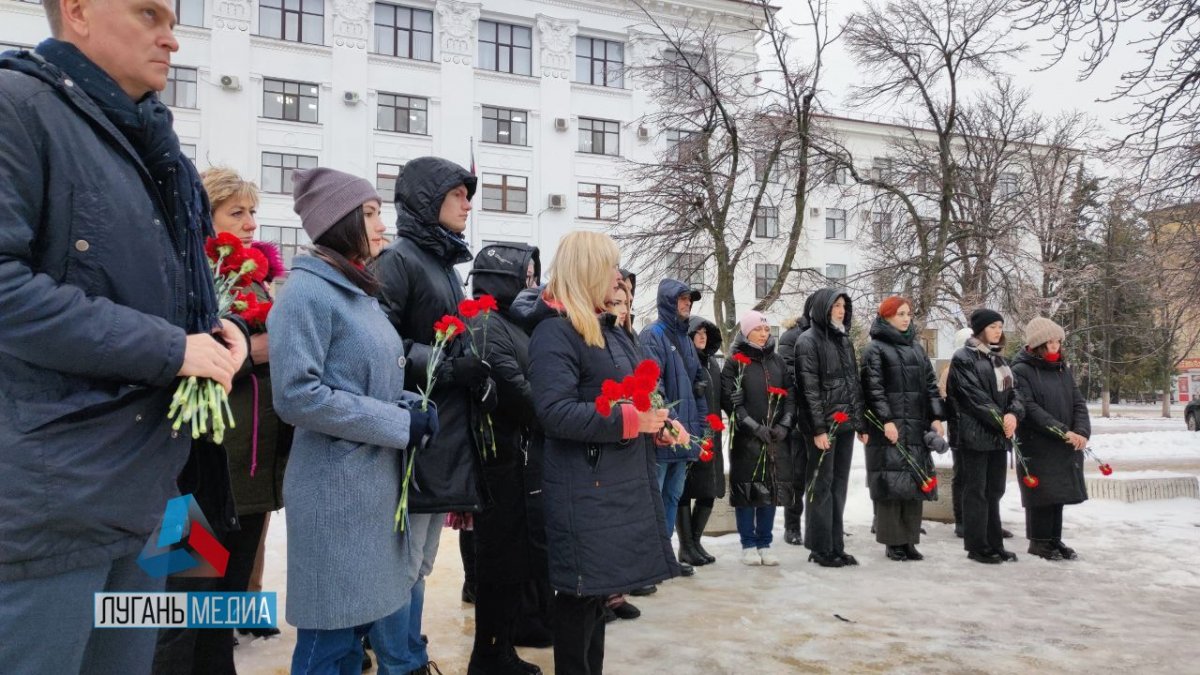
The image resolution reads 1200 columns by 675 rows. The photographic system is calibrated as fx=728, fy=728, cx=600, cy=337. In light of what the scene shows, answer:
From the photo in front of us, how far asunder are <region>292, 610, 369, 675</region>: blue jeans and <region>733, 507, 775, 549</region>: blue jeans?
4.34 meters

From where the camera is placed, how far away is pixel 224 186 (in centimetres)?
352

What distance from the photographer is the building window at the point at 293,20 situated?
25891 millimetres

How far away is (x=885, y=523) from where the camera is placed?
6344 mm

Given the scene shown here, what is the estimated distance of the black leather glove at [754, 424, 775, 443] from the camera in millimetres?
6273

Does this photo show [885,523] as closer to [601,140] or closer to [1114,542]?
[1114,542]

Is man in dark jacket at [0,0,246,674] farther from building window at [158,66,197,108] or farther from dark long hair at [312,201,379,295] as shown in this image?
building window at [158,66,197,108]

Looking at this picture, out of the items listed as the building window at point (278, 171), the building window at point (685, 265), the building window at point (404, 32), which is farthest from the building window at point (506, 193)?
the building window at point (685, 265)

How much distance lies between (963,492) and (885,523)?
0.83m

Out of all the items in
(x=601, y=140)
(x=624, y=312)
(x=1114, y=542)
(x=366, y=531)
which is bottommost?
(x=1114, y=542)

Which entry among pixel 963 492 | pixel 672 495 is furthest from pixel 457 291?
pixel 963 492

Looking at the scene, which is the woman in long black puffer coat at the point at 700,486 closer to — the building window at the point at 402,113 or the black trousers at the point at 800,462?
the black trousers at the point at 800,462

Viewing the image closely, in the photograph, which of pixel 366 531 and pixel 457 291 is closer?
pixel 366 531

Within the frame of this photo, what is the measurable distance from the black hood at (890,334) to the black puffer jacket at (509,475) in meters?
4.14

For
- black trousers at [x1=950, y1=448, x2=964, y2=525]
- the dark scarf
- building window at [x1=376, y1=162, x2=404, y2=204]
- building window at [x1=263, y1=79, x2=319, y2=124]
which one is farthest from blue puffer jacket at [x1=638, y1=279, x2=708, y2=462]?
building window at [x1=263, y1=79, x2=319, y2=124]
